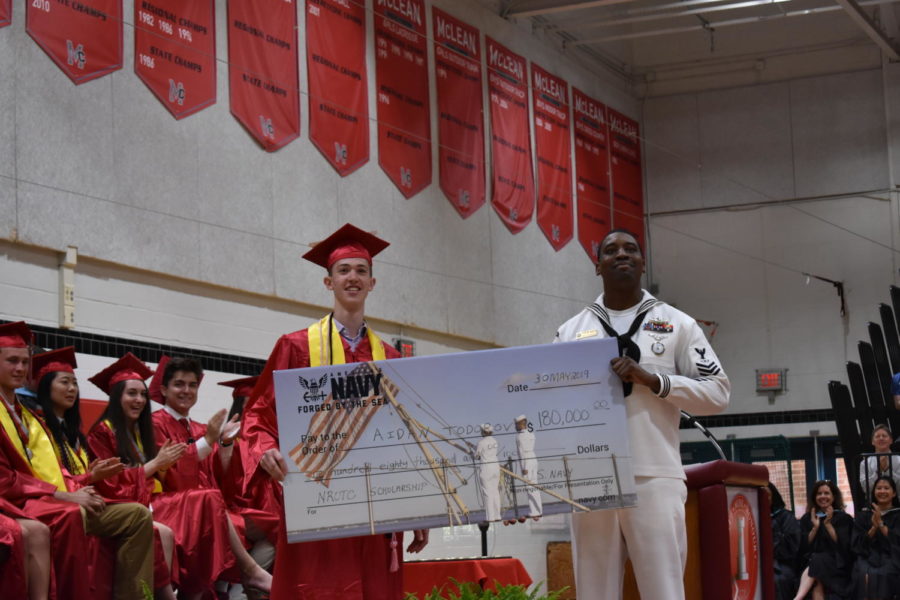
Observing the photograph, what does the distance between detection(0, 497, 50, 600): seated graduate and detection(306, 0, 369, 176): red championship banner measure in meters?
6.86

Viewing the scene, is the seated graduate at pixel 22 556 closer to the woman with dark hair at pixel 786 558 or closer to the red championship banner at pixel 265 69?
the red championship banner at pixel 265 69

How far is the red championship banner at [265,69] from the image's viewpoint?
10703mm

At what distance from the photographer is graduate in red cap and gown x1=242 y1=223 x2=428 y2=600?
4.01 meters

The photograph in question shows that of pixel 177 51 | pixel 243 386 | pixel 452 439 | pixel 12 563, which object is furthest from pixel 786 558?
pixel 452 439

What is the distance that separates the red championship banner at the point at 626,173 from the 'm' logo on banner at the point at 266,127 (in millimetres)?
7065

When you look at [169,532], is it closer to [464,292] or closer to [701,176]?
[464,292]

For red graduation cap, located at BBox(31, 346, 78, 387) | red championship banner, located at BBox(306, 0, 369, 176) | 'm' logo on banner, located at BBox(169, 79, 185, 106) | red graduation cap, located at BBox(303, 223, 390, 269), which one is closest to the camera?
red graduation cap, located at BBox(303, 223, 390, 269)

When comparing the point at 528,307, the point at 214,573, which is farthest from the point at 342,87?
the point at 214,573

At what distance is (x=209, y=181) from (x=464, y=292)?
4167 millimetres

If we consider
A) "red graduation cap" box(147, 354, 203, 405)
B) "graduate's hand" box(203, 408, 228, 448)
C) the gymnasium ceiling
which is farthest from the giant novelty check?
the gymnasium ceiling

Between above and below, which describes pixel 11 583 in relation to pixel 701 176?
below

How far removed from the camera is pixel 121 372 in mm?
6918

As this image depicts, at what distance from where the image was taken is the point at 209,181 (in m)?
10.4

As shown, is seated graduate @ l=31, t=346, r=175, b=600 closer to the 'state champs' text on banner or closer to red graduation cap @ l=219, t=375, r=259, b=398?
red graduation cap @ l=219, t=375, r=259, b=398
